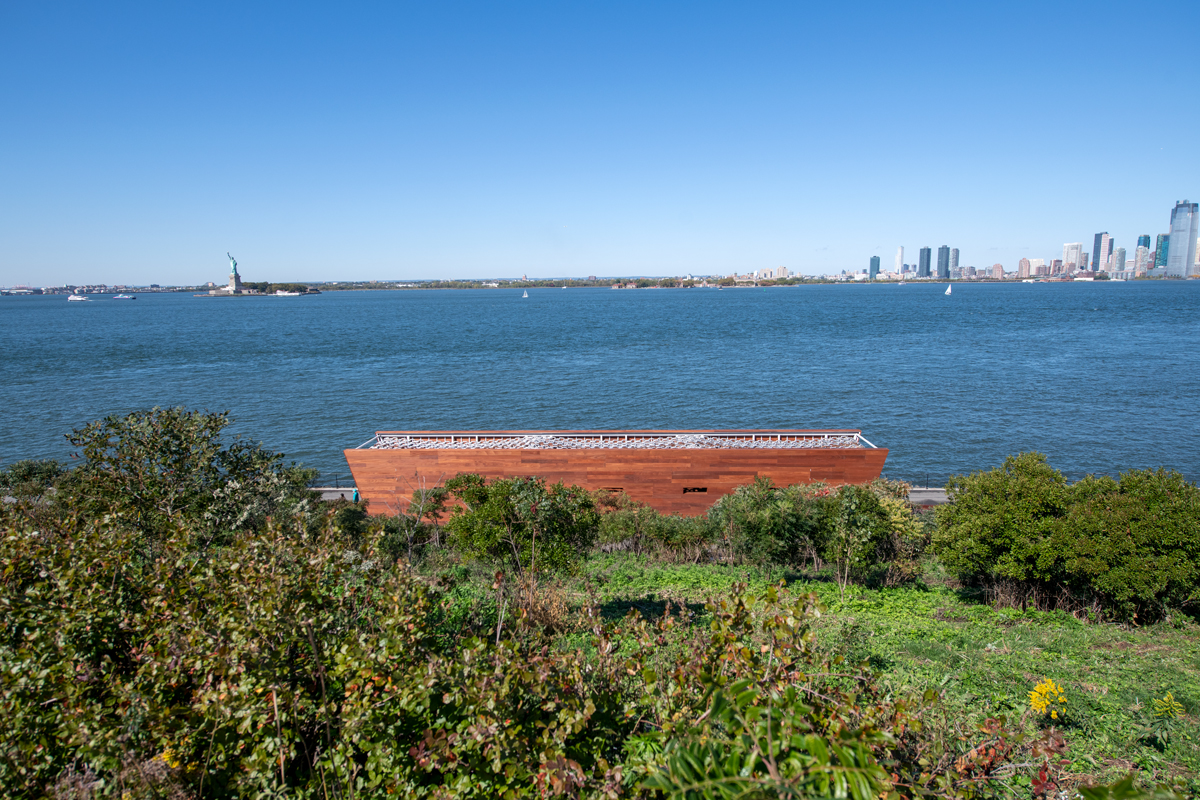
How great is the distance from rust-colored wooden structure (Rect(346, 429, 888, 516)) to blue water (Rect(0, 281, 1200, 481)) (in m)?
8.41

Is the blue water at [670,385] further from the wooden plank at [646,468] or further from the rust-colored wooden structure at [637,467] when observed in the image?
the wooden plank at [646,468]

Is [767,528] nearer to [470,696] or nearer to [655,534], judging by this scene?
[655,534]

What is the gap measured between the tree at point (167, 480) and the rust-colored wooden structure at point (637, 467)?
28.9 ft

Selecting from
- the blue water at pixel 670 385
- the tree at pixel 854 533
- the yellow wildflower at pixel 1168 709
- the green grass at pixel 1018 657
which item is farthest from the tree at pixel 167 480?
the blue water at pixel 670 385

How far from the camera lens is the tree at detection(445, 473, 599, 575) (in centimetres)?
802

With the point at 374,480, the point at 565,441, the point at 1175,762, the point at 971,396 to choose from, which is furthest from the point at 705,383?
the point at 1175,762

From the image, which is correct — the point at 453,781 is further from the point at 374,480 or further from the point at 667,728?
the point at 374,480

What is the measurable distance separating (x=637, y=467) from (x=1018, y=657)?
1068 cm

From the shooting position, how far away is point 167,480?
750 centimetres

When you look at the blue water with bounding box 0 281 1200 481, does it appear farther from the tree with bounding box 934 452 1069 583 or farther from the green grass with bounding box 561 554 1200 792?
the green grass with bounding box 561 554 1200 792

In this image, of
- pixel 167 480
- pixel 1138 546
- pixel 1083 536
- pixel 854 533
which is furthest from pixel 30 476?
pixel 1138 546

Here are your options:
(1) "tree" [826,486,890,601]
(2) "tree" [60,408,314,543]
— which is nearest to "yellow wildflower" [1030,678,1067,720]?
(1) "tree" [826,486,890,601]

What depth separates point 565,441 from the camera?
18.2 m

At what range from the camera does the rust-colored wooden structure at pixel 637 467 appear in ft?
53.3
